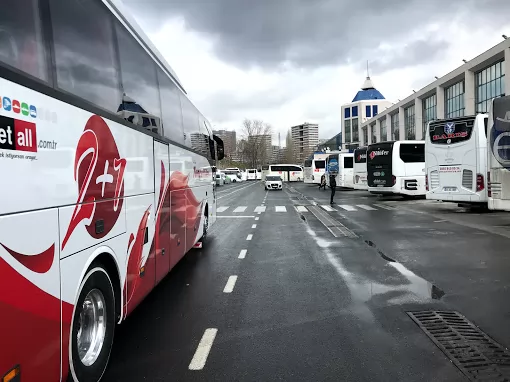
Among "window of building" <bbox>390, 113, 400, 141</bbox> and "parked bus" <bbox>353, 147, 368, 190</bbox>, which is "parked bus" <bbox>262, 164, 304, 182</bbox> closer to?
"window of building" <bbox>390, 113, 400, 141</bbox>

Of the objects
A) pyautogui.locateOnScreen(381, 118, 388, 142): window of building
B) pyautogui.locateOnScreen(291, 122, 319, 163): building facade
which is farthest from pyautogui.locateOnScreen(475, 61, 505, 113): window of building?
pyautogui.locateOnScreen(291, 122, 319, 163): building facade

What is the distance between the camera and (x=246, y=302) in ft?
18.5

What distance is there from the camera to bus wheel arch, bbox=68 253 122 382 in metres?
2.99

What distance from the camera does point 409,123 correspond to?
55438 mm

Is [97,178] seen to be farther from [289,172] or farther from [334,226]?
[289,172]

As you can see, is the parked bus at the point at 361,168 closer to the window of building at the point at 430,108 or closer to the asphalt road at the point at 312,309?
the asphalt road at the point at 312,309

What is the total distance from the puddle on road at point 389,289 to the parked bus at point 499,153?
20.7 ft

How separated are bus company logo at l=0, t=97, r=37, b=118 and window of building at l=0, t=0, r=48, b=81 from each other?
23 cm

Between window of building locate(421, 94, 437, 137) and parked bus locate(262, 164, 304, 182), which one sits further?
parked bus locate(262, 164, 304, 182)

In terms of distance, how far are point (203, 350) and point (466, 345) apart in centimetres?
253

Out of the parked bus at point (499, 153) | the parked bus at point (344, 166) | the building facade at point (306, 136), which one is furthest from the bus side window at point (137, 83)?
the building facade at point (306, 136)

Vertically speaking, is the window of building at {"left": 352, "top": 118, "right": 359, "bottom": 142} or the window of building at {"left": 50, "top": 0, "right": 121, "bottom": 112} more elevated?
the window of building at {"left": 352, "top": 118, "right": 359, "bottom": 142}

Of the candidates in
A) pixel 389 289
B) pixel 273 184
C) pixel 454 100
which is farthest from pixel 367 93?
pixel 389 289

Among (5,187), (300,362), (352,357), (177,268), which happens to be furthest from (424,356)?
(177,268)
